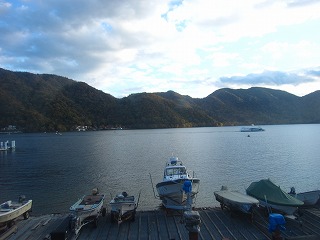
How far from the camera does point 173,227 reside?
18.5m

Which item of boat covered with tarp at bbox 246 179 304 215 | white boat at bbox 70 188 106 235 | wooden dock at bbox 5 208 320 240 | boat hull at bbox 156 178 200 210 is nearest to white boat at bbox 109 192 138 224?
wooden dock at bbox 5 208 320 240

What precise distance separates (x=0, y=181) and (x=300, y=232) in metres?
44.9

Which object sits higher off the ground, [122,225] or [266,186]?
[266,186]

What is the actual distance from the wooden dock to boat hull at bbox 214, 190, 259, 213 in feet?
2.11

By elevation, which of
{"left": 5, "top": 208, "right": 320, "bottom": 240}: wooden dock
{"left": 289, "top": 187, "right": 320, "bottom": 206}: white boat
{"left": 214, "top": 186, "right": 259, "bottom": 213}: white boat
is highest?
{"left": 214, "top": 186, "right": 259, "bottom": 213}: white boat

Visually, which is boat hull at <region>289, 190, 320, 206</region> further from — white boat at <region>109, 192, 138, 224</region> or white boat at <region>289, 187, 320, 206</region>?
white boat at <region>109, 192, 138, 224</region>

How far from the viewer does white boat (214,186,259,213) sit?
1933 centimetres

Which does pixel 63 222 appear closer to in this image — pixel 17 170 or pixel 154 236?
pixel 154 236

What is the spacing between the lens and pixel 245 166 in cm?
5806

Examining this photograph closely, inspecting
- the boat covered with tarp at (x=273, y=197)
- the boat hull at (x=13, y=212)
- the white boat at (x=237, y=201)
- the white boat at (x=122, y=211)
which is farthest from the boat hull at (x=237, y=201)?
the boat hull at (x=13, y=212)

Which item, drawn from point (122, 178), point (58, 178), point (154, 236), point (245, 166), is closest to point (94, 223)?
point (154, 236)

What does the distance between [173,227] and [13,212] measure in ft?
32.2

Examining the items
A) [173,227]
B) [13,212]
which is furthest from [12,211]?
[173,227]

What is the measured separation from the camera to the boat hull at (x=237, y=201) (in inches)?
761
